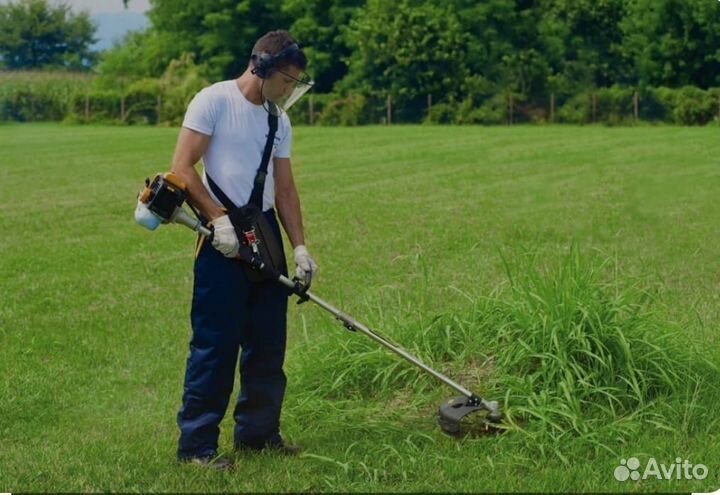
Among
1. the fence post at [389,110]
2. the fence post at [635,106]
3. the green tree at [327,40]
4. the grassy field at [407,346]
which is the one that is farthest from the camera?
the green tree at [327,40]

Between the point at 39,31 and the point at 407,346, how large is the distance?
16229mm

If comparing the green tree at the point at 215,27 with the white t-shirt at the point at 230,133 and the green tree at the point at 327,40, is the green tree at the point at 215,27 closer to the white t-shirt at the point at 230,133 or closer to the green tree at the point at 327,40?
the green tree at the point at 327,40

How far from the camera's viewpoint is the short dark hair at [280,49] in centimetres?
499

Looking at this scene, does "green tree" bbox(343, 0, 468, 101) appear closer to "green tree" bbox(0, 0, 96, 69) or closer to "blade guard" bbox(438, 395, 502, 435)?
"green tree" bbox(0, 0, 96, 69)

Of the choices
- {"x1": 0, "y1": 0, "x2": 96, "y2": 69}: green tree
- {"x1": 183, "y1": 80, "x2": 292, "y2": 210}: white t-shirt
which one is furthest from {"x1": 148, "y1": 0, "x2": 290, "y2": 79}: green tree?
{"x1": 183, "y1": 80, "x2": 292, "y2": 210}: white t-shirt

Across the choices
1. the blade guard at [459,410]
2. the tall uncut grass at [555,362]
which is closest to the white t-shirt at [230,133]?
the blade guard at [459,410]

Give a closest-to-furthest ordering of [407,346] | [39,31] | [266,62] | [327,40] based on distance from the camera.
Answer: [266,62], [407,346], [39,31], [327,40]

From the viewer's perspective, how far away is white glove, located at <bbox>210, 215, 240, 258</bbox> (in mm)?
4828

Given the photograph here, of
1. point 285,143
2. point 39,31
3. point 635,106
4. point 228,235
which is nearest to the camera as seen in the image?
point 228,235

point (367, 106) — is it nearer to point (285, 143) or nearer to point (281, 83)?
point (285, 143)

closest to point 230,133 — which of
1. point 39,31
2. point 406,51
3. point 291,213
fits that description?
point 291,213

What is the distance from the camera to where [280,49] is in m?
5.00

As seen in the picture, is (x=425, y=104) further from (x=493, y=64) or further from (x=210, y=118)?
(x=210, y=118)

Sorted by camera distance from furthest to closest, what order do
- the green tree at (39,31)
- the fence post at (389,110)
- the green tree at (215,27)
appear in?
the fence post at (389,110) < the green tree at (215,27) < the green tree at (39,31)
